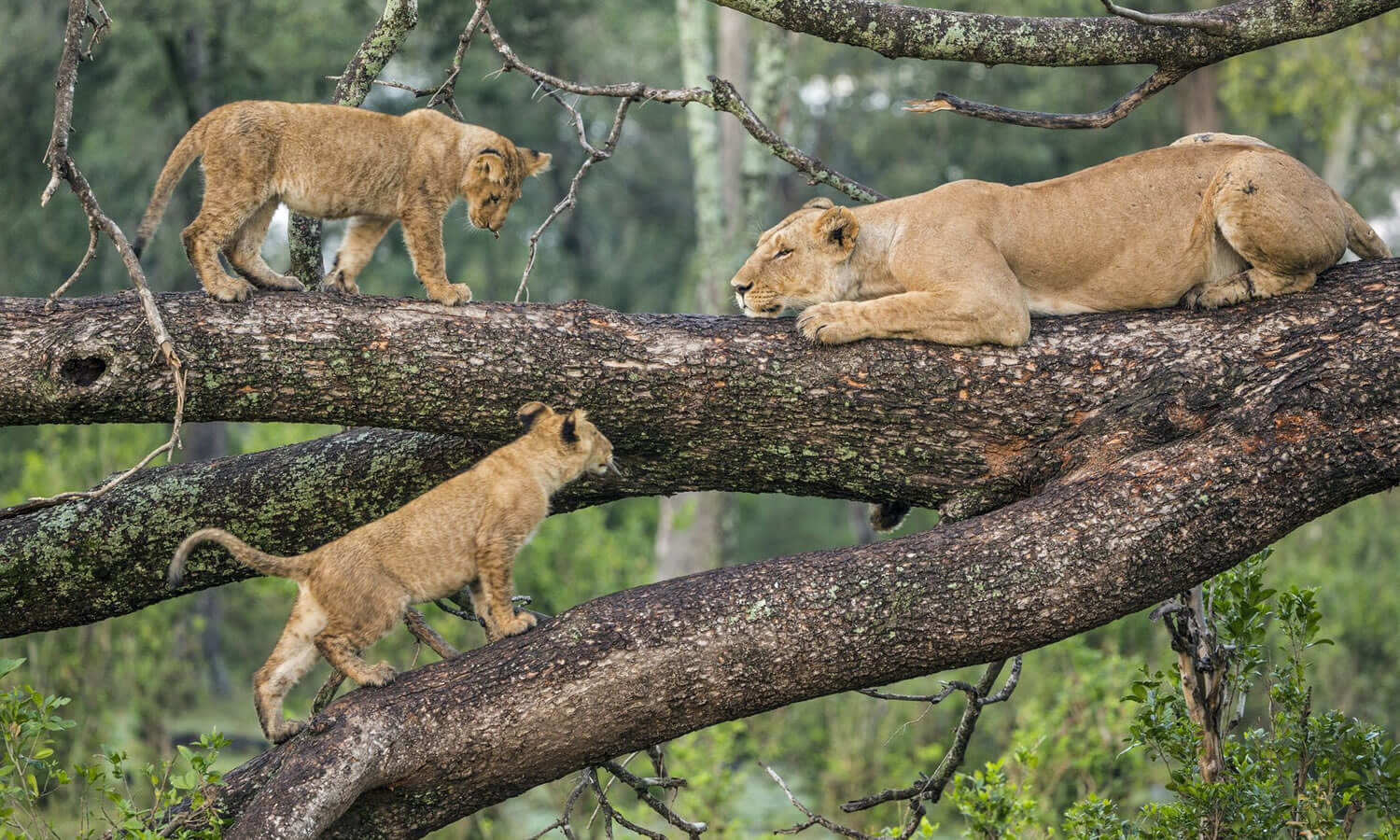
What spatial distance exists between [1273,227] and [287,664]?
3640 millimetres

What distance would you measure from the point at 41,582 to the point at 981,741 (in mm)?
10364

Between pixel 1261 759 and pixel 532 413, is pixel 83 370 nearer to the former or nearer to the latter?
pixel 532 413

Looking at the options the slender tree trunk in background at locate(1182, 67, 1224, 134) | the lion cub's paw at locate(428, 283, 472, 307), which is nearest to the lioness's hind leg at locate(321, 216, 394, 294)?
the lion cub's paw at locate(428, 283, 472, 307)

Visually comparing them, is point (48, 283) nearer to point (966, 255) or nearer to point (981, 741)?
point (981, 741)

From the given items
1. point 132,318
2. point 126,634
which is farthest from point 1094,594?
point 126,634

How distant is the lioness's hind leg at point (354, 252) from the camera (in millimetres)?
5535

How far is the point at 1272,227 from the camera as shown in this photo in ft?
15.6

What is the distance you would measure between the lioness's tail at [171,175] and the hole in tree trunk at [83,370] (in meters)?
0.75

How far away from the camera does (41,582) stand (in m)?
4.78

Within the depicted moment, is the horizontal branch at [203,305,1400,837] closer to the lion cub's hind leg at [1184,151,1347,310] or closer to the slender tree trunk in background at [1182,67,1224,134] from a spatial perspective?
the lion cub's hind leg at [1184,151,1347,310]

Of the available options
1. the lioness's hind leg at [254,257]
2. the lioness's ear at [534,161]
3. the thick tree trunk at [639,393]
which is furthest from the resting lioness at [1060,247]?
the lioness's hind leg at [254,257]

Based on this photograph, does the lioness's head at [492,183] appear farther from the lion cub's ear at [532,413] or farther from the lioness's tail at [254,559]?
the lioness's tail at [254,559]

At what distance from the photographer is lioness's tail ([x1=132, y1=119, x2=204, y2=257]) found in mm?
5043

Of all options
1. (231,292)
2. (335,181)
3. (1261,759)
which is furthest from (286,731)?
(1261,759)
